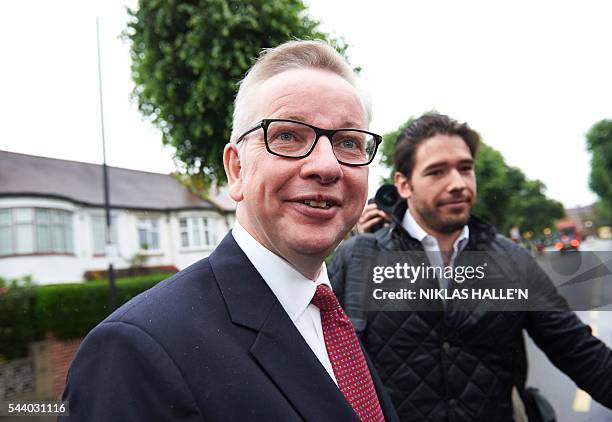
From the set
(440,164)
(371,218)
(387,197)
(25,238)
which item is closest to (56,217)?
(25,238)

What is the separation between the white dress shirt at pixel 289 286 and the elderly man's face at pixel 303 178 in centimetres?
3

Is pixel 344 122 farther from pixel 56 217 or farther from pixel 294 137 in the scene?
pixel 56 217

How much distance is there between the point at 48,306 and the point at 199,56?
2.49 metres

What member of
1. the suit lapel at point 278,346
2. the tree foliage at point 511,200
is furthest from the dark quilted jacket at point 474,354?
the tree foliage at point 511,200

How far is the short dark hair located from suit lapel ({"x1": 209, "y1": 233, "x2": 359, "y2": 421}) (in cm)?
115

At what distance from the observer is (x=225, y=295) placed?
92 centimetres

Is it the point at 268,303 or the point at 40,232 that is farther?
the point at 40,232

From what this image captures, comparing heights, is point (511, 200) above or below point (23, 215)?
above

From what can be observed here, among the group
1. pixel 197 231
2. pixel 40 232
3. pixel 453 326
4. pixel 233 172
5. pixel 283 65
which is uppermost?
pixel 40 232

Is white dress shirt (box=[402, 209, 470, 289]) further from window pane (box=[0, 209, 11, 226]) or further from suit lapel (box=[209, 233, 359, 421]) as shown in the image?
window pane (box=[0, 209, 11, 226])

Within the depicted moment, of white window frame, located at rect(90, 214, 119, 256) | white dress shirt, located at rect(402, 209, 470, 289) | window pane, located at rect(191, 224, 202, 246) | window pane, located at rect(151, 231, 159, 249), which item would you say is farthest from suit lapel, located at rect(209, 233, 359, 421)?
window pane, located at rect(151, 231, 159, 249)

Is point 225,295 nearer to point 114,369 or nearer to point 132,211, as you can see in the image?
point 114,369

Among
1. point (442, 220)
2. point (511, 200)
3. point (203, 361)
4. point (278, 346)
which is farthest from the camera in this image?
point (511, 200)

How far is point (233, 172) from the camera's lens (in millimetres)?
1119
